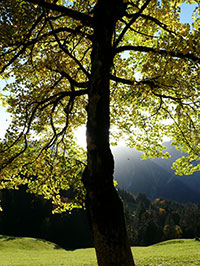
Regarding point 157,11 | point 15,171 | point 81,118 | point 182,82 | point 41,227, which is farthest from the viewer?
point 41,227

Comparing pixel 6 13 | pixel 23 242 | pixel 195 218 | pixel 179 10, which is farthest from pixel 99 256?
pixel 195 218

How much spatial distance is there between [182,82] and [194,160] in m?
5.43

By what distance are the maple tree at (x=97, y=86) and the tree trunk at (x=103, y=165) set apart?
0.09ft

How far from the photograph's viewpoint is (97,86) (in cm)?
654

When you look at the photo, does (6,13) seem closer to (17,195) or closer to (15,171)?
(15,171)

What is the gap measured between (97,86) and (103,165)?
95.8 inches

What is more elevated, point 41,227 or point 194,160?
point 194,160

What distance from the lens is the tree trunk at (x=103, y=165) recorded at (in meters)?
5.40

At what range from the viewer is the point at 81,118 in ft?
48.8

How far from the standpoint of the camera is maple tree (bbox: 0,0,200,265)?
6008mm

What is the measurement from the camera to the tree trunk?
5.40m

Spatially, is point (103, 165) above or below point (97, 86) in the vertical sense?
below

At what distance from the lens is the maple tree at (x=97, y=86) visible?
6008 millimetres

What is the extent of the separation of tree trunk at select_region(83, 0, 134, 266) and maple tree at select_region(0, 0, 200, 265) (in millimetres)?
26
